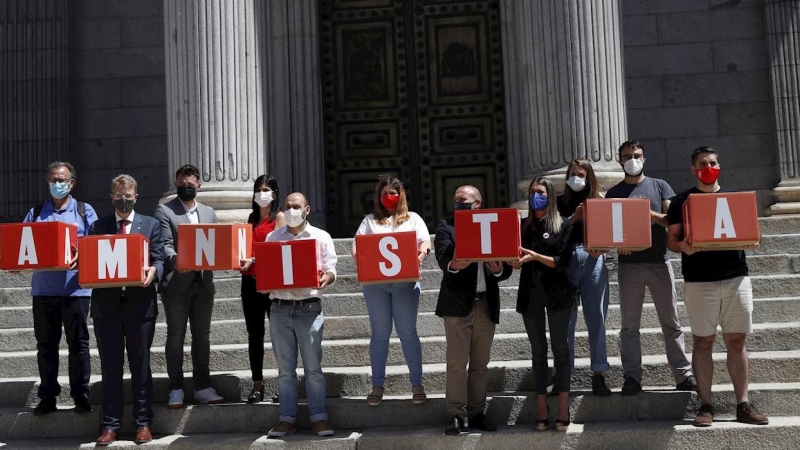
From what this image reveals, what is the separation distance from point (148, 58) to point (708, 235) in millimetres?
9749

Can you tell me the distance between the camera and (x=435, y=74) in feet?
48.9

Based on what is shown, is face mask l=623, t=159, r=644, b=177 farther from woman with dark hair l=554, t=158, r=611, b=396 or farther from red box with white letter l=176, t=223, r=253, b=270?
red box with white letter l=176, t=223, r=253, b=270

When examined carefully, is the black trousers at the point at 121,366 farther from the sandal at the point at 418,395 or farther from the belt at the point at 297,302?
the sandal at the point at 418,395

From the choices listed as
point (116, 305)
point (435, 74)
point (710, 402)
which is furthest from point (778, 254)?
point (116, 305)

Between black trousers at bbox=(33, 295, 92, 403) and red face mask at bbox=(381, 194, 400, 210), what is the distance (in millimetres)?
2760

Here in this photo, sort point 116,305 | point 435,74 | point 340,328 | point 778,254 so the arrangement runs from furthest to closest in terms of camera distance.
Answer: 1. point 435,74
2. point 778,254
3. point 340,328
4. point 116,305

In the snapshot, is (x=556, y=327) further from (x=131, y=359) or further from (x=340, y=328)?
(x=131, y=359)

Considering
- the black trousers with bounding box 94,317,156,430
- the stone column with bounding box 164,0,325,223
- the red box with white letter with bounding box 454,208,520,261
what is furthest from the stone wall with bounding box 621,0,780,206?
the black trousers with bounding box 94,317,156,430

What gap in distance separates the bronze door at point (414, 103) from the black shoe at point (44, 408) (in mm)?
6247

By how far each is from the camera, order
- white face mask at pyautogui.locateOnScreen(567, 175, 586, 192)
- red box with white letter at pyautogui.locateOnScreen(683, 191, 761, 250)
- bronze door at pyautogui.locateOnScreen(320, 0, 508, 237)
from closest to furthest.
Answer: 1. red box with white letter at pyautogui.locateOnScreen(683, 191, 761, 250)
2. white face mask at pyautogui.locateOnScreen(567, 175, 586, 192)
3. bronze door at pyautogui.locateOnScreen(320, 0, 508, 237)

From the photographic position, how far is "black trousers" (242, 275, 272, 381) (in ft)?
29.9

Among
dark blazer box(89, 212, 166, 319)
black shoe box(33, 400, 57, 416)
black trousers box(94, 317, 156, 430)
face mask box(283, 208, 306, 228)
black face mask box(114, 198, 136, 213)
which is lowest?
black shoe box(33, 400, 57, 416)

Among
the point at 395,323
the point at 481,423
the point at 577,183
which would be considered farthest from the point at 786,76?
the point at 481,423

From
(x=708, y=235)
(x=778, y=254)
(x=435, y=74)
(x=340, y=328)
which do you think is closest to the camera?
(x=708, y=235)
